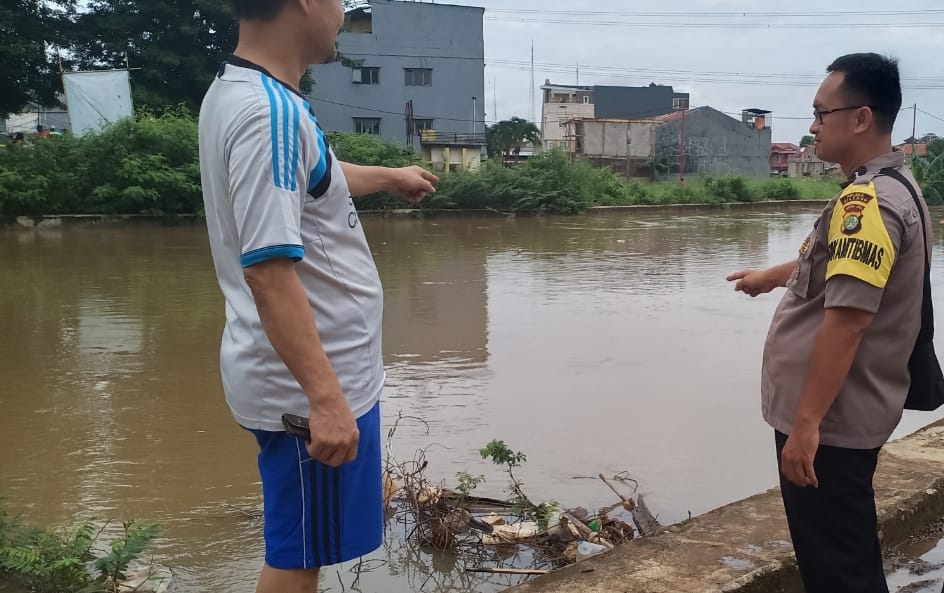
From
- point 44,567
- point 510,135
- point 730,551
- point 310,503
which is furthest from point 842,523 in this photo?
point 510,135

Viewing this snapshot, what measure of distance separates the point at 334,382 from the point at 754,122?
4560cm

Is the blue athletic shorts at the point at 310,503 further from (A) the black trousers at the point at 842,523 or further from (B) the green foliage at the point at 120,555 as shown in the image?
(B) the green foliage at the point at 120,555

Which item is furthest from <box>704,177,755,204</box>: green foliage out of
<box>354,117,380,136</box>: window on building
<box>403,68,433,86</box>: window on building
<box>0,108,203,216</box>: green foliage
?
<box>0,108,203,216</box>: green foliage

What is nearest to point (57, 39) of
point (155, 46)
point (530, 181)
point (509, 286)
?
point (155, 46)

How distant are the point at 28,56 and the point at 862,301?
1186 inches

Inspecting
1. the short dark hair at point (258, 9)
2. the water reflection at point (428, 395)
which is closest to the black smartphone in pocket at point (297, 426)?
the short dark hair at point (258, 9)

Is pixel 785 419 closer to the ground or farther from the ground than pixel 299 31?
closer to the ground

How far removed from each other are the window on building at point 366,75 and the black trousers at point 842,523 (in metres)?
38.7

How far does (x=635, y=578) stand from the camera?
8.64 feet

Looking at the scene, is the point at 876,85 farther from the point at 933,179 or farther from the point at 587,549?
the point at 933,179

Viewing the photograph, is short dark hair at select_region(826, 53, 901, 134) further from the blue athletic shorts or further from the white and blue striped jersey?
the blue athletic shorts

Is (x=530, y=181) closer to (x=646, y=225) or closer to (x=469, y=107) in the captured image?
(x=646, y=225)

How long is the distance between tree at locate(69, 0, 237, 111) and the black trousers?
29.2 meters

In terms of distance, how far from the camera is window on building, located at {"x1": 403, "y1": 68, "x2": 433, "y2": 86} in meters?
39.8
